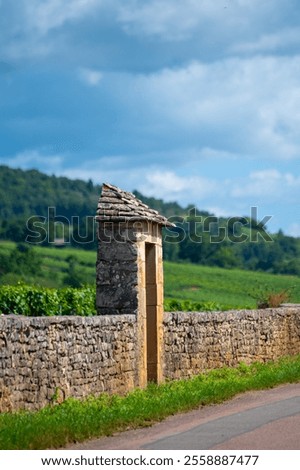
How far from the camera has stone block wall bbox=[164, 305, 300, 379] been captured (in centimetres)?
1841

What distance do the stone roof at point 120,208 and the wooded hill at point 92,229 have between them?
1484 inches

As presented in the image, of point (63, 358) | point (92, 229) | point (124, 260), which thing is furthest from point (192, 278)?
point (63, 358)

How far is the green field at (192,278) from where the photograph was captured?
58.2 meters

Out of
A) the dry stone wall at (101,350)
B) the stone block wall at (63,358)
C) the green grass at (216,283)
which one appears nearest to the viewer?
the stone block wall at (63,358)

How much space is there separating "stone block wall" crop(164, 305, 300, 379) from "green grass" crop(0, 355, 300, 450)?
35 cm

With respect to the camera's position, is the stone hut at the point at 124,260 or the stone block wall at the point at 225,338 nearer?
the stone hut at the point at 124,260

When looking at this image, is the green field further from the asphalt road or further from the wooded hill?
the asphalt road

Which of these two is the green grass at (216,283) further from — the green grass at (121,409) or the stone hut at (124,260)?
the stone hut at (124,260)

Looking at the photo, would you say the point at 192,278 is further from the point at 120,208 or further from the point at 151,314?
the point at 120,208

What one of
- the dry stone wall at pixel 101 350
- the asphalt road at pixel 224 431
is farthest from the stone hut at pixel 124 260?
the asphalt road at pixel 224 431

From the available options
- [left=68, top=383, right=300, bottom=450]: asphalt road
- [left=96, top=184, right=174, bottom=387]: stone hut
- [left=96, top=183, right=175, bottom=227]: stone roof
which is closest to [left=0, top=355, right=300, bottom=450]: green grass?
[left=68, top=383, right=300, bottom=450]: asphalt road

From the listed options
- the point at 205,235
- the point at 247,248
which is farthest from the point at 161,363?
the point at 247,248

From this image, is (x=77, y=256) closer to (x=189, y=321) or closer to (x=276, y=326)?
(x=276, y=326)

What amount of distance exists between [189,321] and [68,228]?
64617 millimetres
